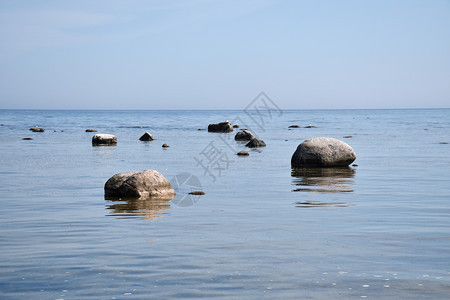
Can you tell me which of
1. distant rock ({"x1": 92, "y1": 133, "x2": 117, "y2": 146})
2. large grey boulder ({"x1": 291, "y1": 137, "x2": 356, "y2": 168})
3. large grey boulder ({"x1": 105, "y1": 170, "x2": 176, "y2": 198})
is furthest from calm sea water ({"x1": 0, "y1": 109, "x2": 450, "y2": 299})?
distant rock ({"x1": 92, "y1": 133, "x2": 117, "y2": 146})

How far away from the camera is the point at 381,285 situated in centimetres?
627

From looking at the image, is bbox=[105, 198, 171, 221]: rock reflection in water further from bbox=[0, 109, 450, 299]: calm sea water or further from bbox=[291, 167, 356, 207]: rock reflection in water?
bbox=[291, 167, 356, 207]: rock reflection in water

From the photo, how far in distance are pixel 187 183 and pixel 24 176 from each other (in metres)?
5.91

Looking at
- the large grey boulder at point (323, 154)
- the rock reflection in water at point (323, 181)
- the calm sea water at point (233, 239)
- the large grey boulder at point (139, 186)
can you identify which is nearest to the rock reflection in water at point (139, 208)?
the calm sea water at point (233, 239)

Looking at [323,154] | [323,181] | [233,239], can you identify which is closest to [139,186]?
[233,239]

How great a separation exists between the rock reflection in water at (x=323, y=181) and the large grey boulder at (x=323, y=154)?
37cm

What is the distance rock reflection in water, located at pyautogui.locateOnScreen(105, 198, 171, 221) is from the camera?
10859 millimetres

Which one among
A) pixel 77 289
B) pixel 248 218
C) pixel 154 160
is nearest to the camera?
pixel 77 289

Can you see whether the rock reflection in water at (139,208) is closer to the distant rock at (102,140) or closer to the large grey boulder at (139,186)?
the large grey boulder at (139,186)

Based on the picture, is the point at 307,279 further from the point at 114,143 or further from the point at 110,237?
the point at 114,143

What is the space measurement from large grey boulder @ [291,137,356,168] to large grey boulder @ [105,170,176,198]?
8078 mm

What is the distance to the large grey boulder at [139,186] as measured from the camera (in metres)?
13.1

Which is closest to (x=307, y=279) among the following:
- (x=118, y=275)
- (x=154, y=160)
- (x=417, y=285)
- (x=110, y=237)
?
(x=417, y=285)

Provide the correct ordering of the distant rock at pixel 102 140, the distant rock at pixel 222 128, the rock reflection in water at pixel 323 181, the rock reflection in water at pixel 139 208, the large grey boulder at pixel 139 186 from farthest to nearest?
the distant rock at pixel 222 128 → the distant rock at pixel 102 140 → the rock reflection in water at pixel 323 181 → the large grey boulder at pixel 139 186 → the rock reflection in water at pixel 139 208
